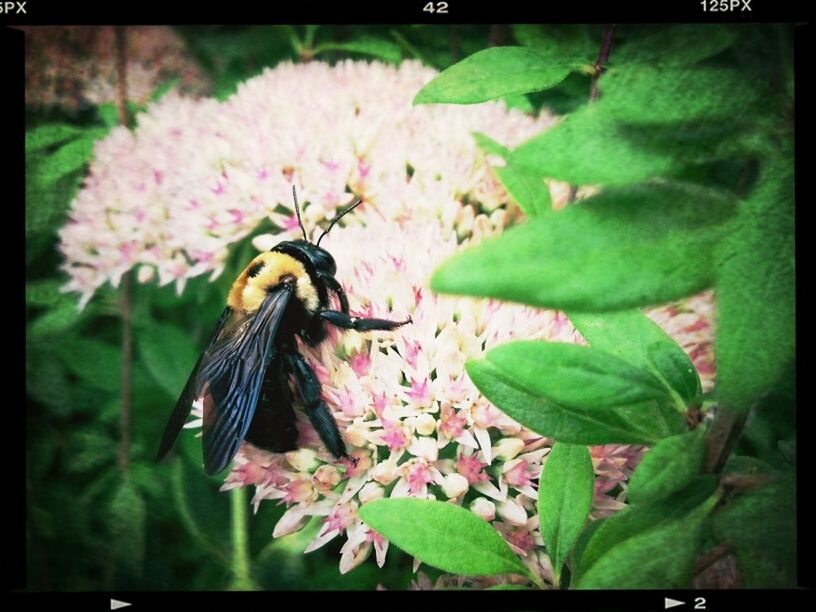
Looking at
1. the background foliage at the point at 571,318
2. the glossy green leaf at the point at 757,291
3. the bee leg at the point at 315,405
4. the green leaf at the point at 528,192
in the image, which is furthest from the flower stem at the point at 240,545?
the glossy green leaf at the point at 757,291

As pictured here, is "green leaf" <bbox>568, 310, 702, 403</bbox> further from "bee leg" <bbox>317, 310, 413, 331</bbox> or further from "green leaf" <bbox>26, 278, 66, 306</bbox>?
"green leaf" <bbox>26, 278, 66, 306</bbox>

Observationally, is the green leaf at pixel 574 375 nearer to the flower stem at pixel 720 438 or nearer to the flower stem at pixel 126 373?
the flower stem at pixel 720 438

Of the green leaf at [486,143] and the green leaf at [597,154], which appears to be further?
the green leaf at [486,143]

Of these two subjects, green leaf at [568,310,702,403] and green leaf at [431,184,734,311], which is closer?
green leaf at [431,184,734,311]

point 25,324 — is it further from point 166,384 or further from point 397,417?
point 397,417

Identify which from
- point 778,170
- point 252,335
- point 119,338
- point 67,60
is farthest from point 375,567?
point 67,60

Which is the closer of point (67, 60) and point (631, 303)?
point (631, 303)

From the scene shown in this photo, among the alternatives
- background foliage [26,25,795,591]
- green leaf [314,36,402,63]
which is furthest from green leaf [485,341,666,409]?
green leaf [314,36,402,63]
